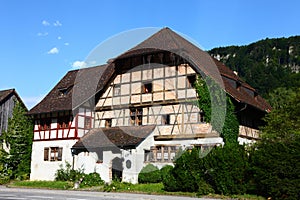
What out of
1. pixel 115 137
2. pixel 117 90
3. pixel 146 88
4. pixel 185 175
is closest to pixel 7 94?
pixel 117 90

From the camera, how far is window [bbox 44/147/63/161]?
34.1 metres

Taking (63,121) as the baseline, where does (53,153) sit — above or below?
below

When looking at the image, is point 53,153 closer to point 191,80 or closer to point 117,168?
point 117,168

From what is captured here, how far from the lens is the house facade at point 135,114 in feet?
96.3

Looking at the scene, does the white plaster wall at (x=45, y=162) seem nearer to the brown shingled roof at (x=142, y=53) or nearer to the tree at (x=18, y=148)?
the tree at (x=18, y=148)

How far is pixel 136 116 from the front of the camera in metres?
32.1

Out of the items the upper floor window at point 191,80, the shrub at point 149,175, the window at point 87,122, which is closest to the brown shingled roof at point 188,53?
the upper floor window at point 191,80

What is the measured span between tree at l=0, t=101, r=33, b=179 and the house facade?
5.67ft

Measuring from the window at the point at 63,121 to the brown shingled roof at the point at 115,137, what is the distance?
73.6 inches

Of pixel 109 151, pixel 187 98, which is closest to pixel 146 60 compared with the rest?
pixel 187 98

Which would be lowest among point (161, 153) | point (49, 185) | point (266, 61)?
point (49, 185)

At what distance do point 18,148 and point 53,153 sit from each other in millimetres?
4645

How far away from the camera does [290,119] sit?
30047 millimetres

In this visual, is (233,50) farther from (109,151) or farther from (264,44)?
(109,151)
